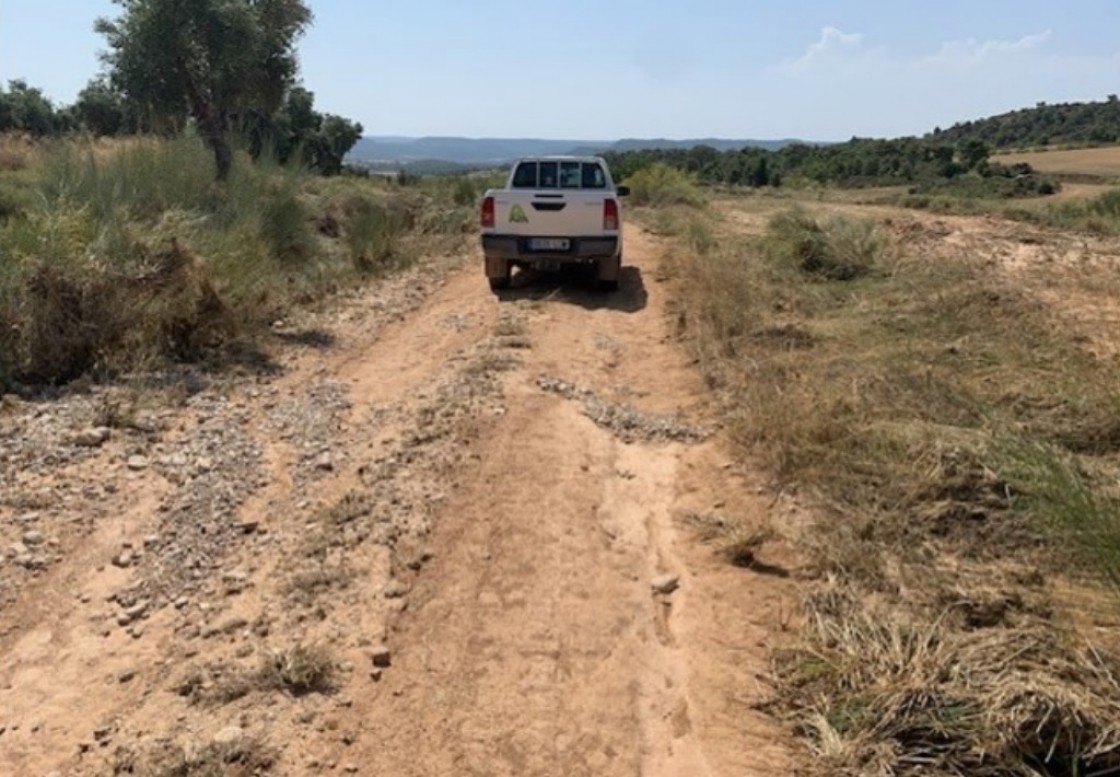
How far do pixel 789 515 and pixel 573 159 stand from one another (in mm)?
8063

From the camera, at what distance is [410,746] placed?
303 centimetres

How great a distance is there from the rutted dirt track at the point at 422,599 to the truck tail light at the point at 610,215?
15.0 ft

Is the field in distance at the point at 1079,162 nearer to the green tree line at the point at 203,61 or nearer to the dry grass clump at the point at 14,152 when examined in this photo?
the green tree line at the point at 203,61

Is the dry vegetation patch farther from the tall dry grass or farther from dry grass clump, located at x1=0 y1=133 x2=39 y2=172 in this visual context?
dry grass clump, located at x1=0 y1=133 x2=39 y2=172

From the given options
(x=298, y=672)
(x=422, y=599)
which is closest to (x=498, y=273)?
(x=422, y=599)

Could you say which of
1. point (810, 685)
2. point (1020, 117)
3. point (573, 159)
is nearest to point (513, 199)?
point (573, 159)

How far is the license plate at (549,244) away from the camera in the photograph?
1099cm

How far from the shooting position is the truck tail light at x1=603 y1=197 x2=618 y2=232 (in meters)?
10.9

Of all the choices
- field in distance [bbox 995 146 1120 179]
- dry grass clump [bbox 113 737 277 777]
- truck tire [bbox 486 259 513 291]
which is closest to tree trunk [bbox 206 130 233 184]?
truck tire [bbox 486 259 513 291]

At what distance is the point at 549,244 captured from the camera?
11016mm

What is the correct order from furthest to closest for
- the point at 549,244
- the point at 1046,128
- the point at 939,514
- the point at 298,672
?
the point at 1046,128 < the point at 549,244 < the point at 939,514 < the point at 298,672

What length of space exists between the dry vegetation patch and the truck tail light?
241 cm

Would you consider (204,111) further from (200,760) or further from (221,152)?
(200,760)

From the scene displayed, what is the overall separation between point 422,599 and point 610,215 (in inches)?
302
